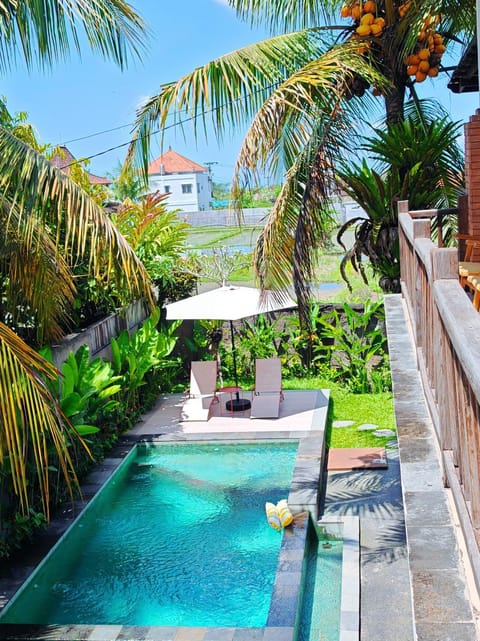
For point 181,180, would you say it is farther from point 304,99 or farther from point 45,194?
point 45,194

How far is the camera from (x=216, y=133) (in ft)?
32.8

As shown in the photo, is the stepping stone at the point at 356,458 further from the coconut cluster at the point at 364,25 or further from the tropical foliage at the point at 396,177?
the coconut cluster at the point at 364,25

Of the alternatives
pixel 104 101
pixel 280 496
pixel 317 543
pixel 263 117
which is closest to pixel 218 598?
pixel 317 543

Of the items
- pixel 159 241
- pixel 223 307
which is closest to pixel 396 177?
pixel 223 307

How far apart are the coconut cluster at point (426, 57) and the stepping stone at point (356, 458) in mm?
4746

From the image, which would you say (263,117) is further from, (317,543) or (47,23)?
(317,543)

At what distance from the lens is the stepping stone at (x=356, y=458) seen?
32.8 feet

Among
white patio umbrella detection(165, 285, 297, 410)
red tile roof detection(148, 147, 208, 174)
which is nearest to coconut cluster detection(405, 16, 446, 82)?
white patio umbrella detection(165, 285, 297, 410)

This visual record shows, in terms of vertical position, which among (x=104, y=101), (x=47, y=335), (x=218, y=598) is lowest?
(x=218, y=598)

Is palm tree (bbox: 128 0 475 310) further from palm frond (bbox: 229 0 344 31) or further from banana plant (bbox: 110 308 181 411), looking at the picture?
banana plant (bbox: 110 308 181 411)

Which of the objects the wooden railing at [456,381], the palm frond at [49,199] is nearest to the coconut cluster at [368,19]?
the palm frond at [49,199]

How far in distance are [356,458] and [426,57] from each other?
199 inches

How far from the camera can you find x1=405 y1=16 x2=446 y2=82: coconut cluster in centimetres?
979

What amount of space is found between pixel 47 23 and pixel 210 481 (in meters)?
5.80
